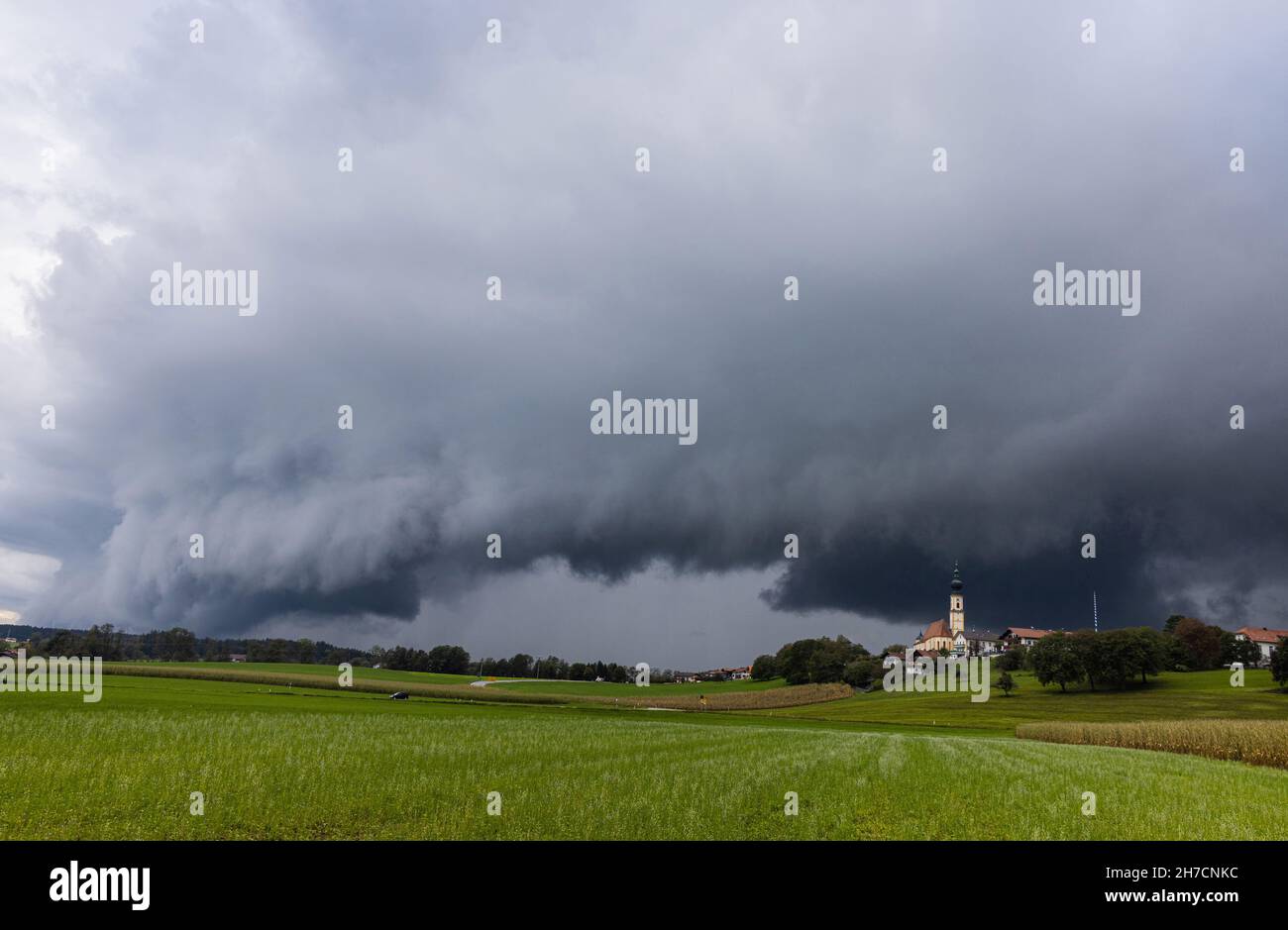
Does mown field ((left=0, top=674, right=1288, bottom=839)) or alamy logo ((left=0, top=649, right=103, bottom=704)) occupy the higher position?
mown field ((left=0, top=674, right=1288, bottom=839))

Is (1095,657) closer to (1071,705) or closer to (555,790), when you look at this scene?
(1071,705)

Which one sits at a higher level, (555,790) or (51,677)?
(555,790)

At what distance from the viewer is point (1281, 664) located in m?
145

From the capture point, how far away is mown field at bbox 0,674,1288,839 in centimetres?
1794

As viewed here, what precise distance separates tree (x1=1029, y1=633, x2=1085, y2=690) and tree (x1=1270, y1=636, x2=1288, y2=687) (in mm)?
33793

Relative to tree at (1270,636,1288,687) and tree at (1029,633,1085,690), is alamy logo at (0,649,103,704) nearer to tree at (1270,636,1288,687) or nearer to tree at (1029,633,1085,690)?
tree at (1029,633,1085,690)

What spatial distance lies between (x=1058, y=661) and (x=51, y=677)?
185696mm
